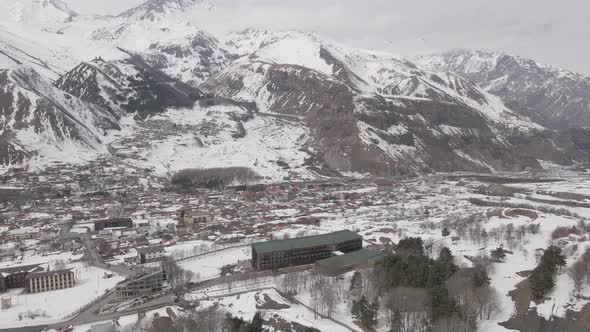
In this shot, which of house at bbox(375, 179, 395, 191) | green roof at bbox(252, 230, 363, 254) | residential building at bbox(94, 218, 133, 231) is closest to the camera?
green roof at bbox(252, 230, 363, 254)

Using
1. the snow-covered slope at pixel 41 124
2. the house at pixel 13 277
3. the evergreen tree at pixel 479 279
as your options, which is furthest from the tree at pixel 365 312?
the snow-covered slope at pixel 41 124

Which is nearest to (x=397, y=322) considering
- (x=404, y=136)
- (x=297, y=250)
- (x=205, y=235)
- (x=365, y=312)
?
(x=365, y=312)

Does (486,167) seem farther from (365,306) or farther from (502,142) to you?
(365,306)

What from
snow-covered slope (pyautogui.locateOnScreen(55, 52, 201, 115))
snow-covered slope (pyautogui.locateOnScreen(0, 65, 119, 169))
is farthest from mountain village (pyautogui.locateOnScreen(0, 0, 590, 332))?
snow-covered slope (pyautogui.locateOnScreen(55, 52, 201, 115))

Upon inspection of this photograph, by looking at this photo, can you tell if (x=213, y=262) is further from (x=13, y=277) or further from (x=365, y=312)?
(x=365, y=312)

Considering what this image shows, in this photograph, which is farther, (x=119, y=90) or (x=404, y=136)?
(x=119, y=90)

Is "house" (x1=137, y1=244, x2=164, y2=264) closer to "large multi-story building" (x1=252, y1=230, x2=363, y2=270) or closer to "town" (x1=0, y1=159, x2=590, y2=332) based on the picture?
"town" (x1=0, y1=159, x2=590, y2=332)

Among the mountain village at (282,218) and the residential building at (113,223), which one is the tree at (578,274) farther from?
the residential building at (113,223)
